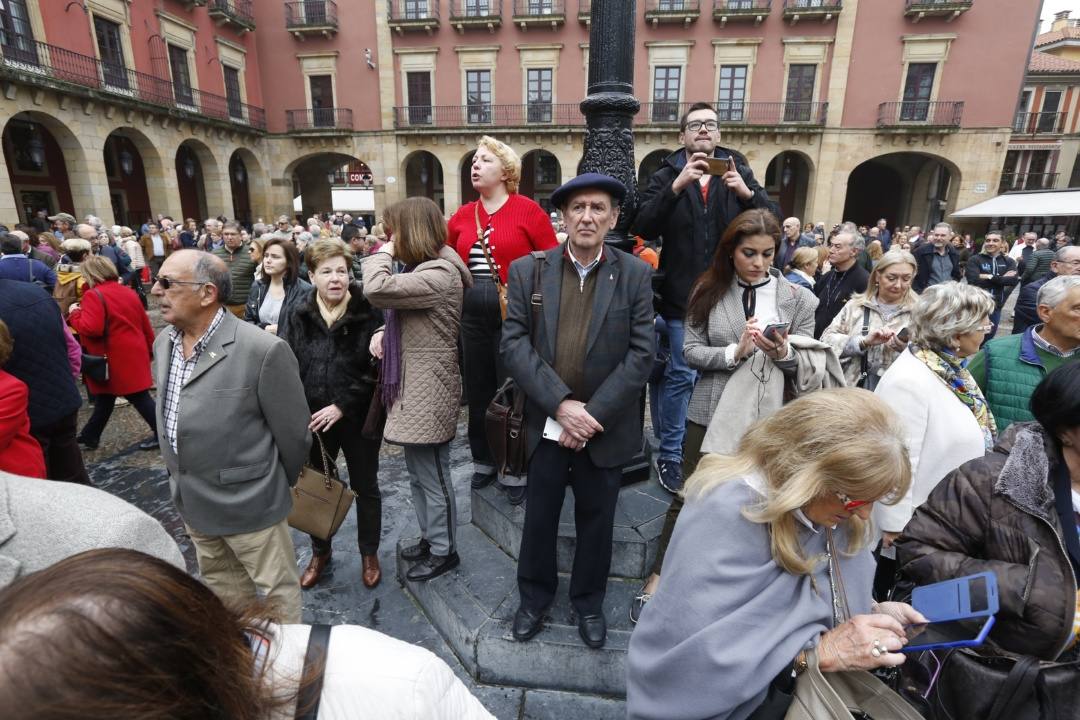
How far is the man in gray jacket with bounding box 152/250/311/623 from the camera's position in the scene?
2.02 meters

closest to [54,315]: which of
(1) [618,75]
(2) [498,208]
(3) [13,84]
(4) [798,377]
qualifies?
(2) [498,208]

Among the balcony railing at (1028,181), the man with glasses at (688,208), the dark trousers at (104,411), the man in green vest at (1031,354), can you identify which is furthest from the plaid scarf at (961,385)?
the balcony railing at (1028,181)

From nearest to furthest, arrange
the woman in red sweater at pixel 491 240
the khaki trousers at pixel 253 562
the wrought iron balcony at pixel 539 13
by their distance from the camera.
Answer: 1. the khaki trousers at pixel 253 562
2. the woman in red sweater at pixel 491 240
3. the wrought iron balcony at pixel 539 13

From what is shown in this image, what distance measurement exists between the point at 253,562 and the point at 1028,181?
1483 inches

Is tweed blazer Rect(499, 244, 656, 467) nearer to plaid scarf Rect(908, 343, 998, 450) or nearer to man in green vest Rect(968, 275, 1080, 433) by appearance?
plaid scarf Rect(908, 343, 998, 450)

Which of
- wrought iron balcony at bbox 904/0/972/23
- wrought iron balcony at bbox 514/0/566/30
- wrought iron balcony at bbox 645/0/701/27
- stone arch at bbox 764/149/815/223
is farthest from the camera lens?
stone arch at bbox 764/149/815/223

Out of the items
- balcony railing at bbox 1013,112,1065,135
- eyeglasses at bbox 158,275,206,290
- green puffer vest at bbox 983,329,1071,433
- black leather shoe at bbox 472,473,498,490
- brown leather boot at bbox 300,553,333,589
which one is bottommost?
brown leather boot at bbox 300,553,333,589

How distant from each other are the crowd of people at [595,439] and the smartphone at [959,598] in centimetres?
5

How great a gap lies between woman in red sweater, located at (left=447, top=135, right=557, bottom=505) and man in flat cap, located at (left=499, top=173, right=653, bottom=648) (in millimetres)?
571

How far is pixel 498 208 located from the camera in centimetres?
283

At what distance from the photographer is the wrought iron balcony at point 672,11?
2080cm

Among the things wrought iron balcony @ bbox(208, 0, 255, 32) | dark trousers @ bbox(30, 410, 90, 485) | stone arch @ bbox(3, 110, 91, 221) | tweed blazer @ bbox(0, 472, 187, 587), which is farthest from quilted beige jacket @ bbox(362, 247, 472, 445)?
wrought iron balcony @ bbox(208, 0, 255, 32)

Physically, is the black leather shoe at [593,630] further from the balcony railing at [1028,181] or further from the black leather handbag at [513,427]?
the balcony railing at [1028,181]

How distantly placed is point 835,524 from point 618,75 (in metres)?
2.43
